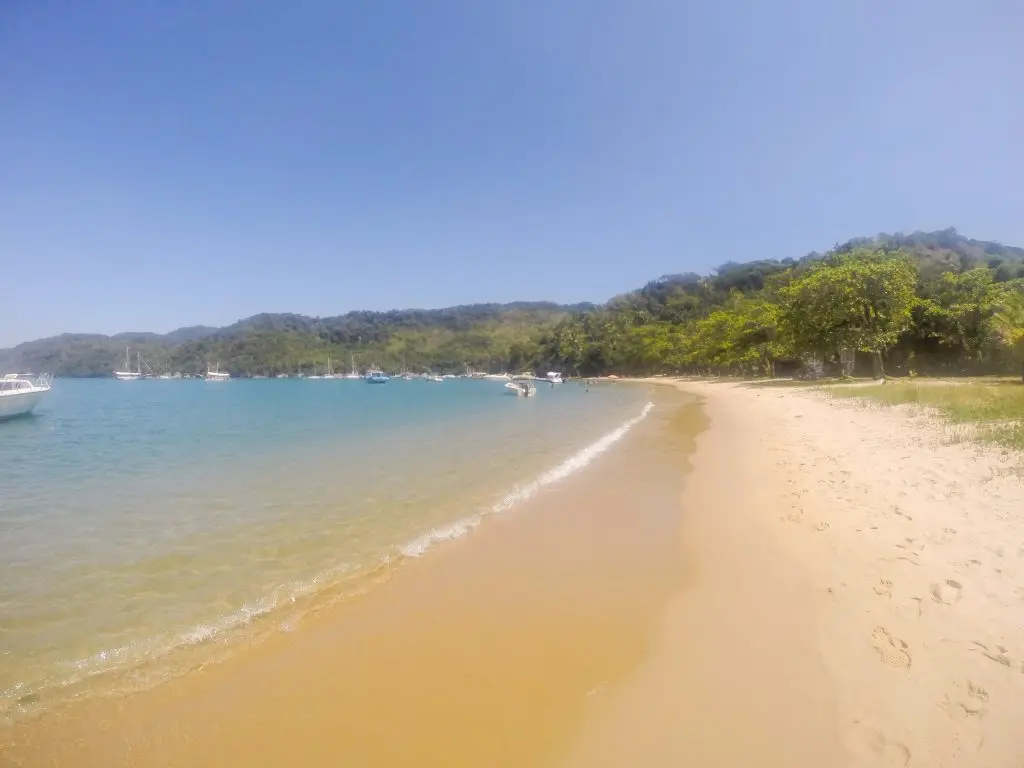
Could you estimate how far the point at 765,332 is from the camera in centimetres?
6156

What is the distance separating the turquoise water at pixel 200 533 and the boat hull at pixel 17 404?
54.5 ft

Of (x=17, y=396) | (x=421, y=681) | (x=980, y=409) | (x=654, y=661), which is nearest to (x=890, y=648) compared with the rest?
(x=654, y=661)

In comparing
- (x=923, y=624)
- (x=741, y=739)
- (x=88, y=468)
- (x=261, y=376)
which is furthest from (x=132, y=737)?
(x=261, y=376)

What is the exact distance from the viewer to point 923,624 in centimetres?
462

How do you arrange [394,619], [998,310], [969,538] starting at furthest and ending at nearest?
[998,310], [969,538], [394,619]

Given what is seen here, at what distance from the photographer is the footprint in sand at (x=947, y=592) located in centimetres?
488

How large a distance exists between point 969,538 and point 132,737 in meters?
8.22

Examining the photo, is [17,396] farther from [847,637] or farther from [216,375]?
[216,375]

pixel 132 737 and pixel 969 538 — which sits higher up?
pixel 969 538

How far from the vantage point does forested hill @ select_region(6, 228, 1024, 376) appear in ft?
125

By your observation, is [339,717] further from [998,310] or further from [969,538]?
[998,310]

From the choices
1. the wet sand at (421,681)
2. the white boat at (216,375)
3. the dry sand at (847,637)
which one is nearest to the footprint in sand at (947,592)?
the dry sand at (847,637)

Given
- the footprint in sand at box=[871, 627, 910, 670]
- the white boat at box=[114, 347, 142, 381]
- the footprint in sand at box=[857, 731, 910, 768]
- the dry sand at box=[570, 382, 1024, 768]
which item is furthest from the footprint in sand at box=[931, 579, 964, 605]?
the white boat at box=[114, 347, 142, 381]

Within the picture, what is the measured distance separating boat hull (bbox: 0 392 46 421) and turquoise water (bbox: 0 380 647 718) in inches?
654
